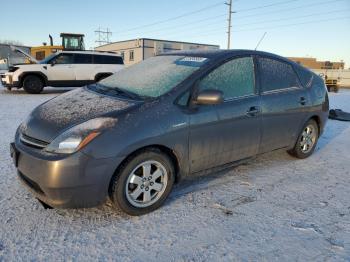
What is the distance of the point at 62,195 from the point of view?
2570mm

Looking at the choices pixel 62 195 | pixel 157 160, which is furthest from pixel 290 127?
pixel 62 195

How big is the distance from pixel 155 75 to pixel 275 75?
168 cm

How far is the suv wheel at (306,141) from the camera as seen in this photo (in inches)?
182

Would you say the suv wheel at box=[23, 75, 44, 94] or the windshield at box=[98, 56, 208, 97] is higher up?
the windshield at box=[98, 56, 208, 97]

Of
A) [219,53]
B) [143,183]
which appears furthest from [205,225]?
[219,53]

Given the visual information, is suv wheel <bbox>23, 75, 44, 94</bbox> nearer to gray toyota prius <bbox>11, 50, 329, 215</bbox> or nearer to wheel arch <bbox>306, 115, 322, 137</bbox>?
gray toyota prius <bbox>11, 50, 329, 215</bbox>

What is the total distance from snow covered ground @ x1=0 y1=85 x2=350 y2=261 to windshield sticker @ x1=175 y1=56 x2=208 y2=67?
140cm

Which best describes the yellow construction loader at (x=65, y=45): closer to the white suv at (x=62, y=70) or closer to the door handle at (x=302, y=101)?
the white suv at (x=62, y=70)

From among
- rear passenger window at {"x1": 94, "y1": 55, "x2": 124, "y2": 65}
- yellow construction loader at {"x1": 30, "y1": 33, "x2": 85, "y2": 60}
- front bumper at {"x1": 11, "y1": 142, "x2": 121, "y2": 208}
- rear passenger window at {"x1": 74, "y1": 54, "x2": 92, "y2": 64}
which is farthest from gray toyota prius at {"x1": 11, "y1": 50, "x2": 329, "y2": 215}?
yellow construction loader at {"x1": 30, "y1": 33, "x2": 85, "y2": 60}

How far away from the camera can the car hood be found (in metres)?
2.74

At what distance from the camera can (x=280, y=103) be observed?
403 cm

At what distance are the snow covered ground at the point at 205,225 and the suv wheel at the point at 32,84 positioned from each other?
9532mm

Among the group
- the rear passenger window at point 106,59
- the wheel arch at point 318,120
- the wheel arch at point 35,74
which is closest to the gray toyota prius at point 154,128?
the wheel arch at point 318,120

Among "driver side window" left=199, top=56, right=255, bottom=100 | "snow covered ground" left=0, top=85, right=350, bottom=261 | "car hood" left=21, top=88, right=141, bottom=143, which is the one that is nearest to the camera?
"snow covered ground" left=0, top=85, right=350, bottom=261
